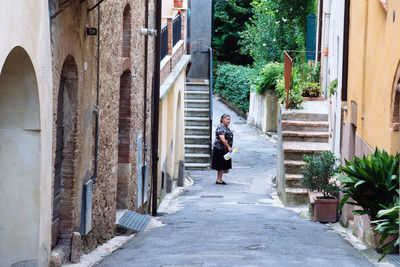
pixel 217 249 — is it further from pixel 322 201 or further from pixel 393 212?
pixel 322 201

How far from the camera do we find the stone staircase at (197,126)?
74.5 ft

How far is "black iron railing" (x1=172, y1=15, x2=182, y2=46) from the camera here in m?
18.1

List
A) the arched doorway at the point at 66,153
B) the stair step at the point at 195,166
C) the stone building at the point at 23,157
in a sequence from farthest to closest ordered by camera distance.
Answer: the stair step at the point at 195,166 < the arched doorway at the point at 66,153 < the stone building at the point at 23,157

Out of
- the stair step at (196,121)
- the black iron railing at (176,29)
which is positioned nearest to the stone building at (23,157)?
the black iron railing at (176,29)

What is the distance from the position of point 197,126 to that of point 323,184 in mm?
12084

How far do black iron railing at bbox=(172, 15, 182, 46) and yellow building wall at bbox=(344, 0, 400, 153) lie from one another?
6.35 meters

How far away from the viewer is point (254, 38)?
103 feet

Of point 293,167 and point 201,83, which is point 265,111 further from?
point 293,167

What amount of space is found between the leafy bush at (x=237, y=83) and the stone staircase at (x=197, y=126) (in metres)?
5.63

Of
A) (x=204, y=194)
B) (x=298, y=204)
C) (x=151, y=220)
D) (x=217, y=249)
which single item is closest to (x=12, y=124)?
(x=217, y=249)

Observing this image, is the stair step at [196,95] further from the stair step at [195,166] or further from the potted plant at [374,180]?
the potted plant at [374,180]

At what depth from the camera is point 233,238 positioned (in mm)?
9617

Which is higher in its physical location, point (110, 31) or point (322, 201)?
point (110, 31)

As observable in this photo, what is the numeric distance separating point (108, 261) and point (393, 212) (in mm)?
3326
